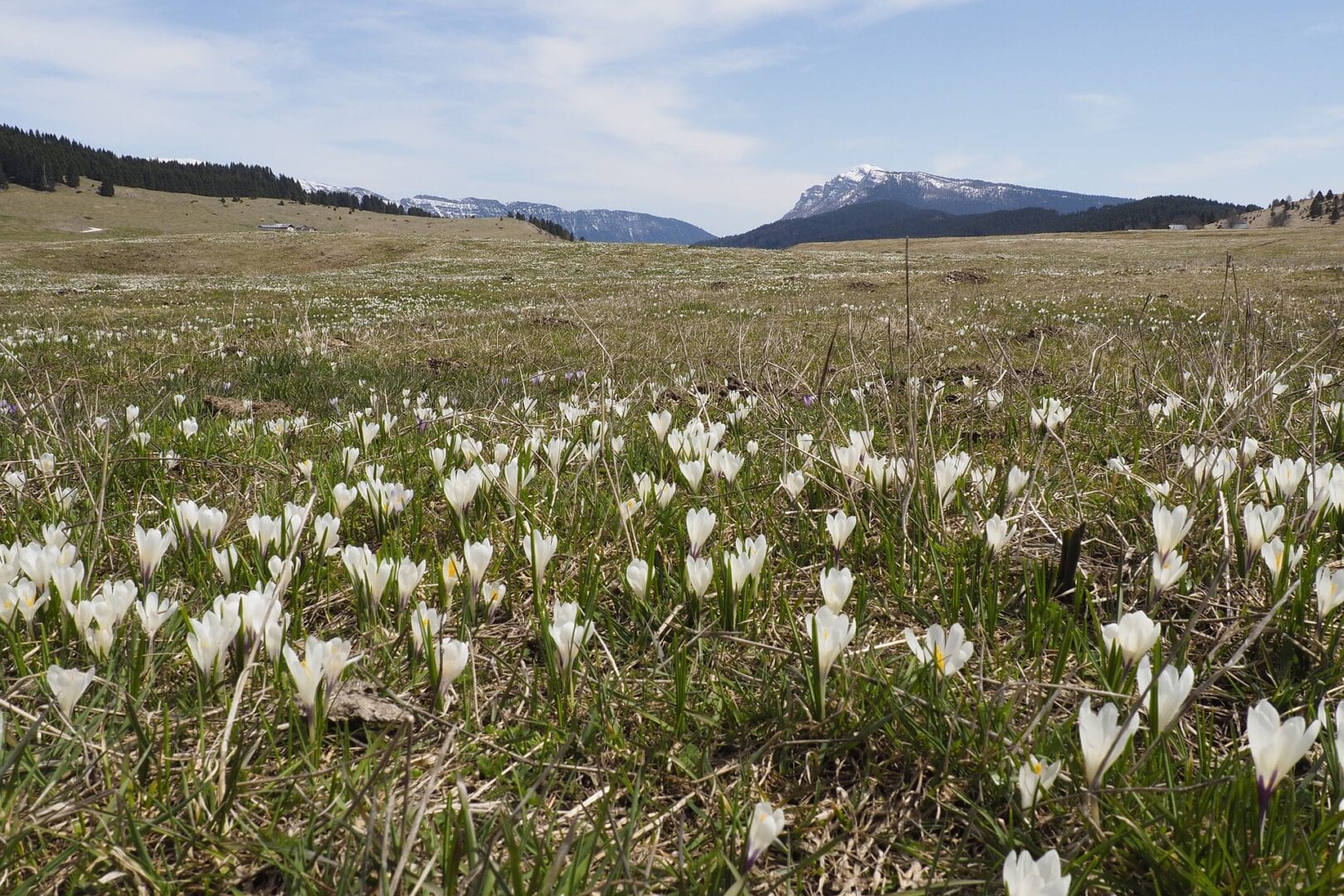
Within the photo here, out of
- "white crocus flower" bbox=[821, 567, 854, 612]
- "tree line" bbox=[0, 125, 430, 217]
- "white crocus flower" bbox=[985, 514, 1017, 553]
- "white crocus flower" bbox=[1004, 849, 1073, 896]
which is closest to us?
"white crocus flower" bbox=[1004, 849, 1073, 896]

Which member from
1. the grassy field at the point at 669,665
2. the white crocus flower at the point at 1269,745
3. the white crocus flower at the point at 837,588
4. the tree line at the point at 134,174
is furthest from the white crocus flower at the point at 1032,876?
the tree line at the point at 134,174

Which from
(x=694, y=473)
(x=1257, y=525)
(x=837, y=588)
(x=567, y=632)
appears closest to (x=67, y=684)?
(x=567, y=632)

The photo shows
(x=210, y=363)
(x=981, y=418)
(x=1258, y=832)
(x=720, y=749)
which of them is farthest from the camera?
(x=210, y=363)

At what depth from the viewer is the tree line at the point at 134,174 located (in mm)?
135375

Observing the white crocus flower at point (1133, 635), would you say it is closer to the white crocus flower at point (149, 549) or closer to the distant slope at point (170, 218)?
the white crocus flower at point (149, 549)

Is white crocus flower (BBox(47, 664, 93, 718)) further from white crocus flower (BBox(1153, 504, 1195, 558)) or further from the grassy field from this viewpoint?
white crocus flower (BBox(1153, 504, 1195, 558))

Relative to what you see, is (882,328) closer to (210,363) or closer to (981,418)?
(981,418)

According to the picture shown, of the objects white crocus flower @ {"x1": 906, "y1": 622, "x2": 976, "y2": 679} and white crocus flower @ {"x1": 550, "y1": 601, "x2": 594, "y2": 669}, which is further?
white crocus flower @ {"x1": 550, "y1": 601, "x2": 594, "y2": 669}

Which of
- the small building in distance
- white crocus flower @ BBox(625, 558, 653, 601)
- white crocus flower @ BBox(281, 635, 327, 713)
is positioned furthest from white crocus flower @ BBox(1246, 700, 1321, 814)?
the small building in distance

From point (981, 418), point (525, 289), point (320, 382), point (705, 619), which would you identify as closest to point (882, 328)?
point (981, 418)

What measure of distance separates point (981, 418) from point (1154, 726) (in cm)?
388

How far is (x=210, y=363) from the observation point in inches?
320

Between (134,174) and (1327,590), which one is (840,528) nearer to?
(1327,590)

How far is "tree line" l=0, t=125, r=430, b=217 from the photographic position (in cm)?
13538
